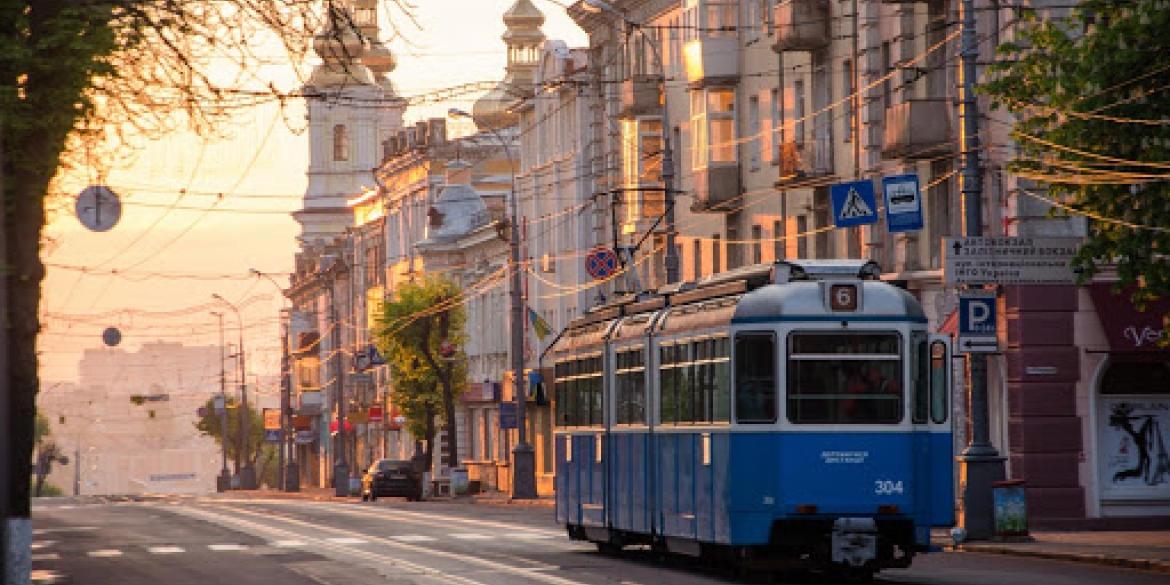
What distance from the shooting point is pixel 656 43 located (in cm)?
6656

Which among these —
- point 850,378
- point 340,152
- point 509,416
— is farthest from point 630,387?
point 340,152

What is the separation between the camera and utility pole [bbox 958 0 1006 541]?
33.8 metres

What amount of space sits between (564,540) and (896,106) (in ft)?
39.4

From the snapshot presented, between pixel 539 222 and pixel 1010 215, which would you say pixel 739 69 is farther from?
pixel 539 222

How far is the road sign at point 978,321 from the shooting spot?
1320 inches

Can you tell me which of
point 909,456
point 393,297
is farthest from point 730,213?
point 393,297

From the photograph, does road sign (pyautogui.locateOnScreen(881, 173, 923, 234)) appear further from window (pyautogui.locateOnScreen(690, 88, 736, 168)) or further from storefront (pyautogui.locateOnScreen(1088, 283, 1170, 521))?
window (pyautogui.locateOnScreen(690, 88, 736, 168))

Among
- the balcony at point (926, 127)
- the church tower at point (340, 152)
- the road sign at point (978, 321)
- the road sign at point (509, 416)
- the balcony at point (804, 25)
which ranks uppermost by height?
the church tower at point (340, 152)

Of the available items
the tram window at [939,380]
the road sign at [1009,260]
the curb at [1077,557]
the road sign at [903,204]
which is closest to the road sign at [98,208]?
the tram window at [939,380]

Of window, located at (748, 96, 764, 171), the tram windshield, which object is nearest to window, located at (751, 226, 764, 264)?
window, located at (748, 96, 764, 171)

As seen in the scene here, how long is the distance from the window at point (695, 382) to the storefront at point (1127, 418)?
13.2m

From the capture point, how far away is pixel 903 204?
119 feet

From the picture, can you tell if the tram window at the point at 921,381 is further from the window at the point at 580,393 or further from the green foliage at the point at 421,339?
the green foliage at the point at 421,339

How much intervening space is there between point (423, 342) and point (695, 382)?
61.1m
